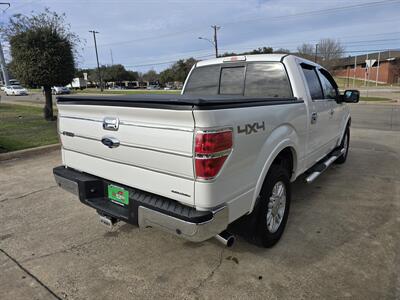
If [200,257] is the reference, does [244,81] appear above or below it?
above

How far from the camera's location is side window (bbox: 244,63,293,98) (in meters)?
3.62

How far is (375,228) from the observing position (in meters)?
3.47

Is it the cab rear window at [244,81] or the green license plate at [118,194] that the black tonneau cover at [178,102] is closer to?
the cab rear window at [244,81]

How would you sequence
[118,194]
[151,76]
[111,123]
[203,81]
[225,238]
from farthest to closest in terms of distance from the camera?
[151,76]
[203,81]
[118,194]
[111,123]
[225,238]

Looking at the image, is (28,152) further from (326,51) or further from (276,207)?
(326,51)

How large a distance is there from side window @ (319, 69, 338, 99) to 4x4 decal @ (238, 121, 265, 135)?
93.0 inches

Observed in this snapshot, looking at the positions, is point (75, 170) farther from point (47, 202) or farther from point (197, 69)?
point (197, 69)

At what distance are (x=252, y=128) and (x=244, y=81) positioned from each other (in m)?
1.66

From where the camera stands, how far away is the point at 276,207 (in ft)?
10.1

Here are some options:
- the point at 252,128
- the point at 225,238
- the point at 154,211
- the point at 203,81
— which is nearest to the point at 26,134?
the point at 203,81

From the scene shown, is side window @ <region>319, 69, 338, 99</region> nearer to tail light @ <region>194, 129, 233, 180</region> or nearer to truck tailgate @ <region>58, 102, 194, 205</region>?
tail light @ <region>194, 129, 233, 180</region>

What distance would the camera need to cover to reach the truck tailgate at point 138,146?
7.00 feet

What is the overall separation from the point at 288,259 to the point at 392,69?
73.4m

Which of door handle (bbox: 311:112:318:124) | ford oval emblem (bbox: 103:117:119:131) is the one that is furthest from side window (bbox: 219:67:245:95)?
ford oval emblem (bbox: 103:117:119:131)
